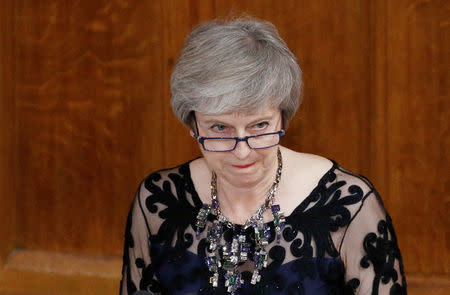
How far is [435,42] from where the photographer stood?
8.62ft

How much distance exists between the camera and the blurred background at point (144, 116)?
2.67 metres

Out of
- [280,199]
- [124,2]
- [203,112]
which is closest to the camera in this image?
[203,112]

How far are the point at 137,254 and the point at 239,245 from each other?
306mm

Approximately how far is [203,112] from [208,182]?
1.18 feet

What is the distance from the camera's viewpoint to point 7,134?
3047 millimetres

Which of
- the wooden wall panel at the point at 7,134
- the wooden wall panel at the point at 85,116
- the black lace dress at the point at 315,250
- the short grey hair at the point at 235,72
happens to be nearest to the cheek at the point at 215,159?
the short grey hair at the point at 235,72

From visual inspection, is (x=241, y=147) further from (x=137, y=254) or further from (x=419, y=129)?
(x=419, y=129)

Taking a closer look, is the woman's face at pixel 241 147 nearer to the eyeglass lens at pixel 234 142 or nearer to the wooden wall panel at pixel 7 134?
the eyeglass lens at pixel 234 142

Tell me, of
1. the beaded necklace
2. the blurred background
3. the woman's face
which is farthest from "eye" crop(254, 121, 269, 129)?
the blurred background

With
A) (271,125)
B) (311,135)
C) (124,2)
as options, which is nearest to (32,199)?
(124,2)

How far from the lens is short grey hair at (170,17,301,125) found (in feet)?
7.24

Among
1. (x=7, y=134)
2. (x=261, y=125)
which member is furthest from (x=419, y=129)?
(x=7, y=134)

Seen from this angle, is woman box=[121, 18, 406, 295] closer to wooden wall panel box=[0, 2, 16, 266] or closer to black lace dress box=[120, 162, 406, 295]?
black lace dress box=[120, 162, 406, 295]

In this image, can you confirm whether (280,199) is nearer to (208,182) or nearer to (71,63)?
(208,182)
